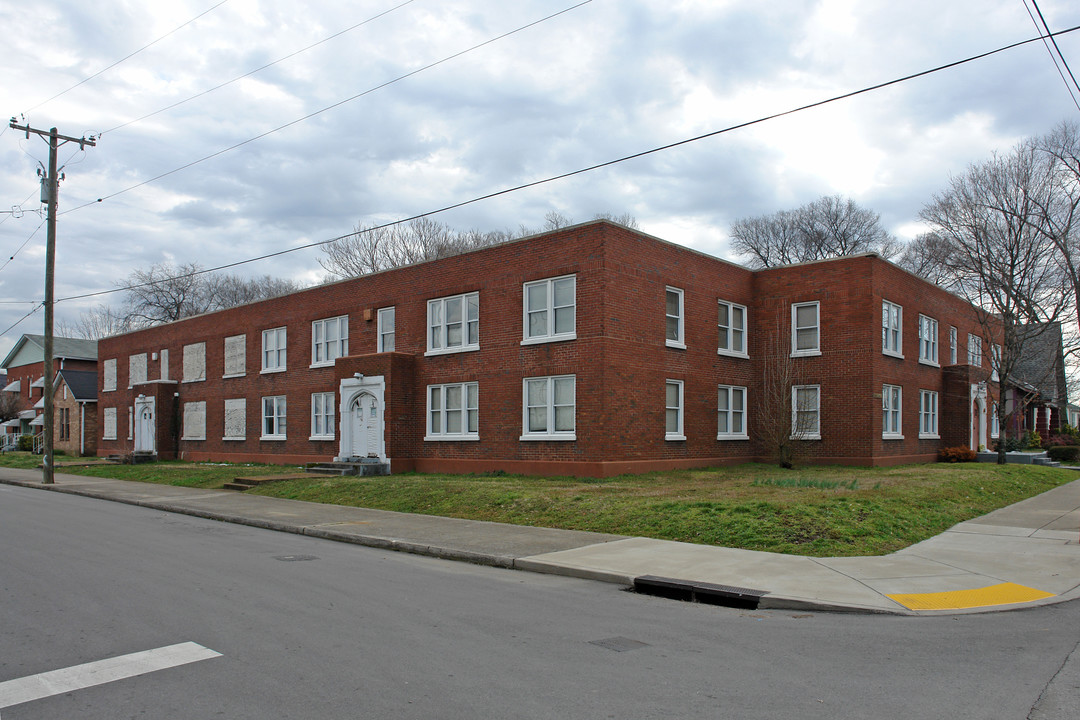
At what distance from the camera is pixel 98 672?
19.9 ft

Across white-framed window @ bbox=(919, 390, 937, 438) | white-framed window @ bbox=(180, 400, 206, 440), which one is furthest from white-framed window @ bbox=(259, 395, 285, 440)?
white-framed window @ bbox=(919, 390, 937, 438)

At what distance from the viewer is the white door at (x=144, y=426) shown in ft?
130

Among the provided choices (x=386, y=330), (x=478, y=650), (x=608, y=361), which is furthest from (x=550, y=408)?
(x=478, y=650)

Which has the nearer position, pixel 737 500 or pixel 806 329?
pixel 737 500

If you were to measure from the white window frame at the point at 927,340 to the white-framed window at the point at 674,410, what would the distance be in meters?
10.5

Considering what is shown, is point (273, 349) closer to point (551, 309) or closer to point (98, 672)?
point (551, 309)

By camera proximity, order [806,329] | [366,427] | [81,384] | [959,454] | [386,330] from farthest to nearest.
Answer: [81,384] < [959,454] < [386,330] < [366,427] < [806,329]

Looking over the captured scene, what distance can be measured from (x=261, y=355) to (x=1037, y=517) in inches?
1107

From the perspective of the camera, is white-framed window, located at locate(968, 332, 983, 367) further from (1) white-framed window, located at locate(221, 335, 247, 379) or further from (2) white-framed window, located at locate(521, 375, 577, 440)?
(1) white-framed window, located at locate(221, 335, 247, 379)

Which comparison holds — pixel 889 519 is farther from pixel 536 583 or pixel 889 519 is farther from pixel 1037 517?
pixel 536 583

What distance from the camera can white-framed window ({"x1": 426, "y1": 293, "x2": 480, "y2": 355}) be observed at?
24.8 meters

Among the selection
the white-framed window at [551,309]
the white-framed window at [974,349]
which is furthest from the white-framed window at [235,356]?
the white-framed window at [974,349]

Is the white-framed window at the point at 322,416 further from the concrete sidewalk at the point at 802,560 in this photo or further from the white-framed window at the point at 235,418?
the concrete sidewalk at the point at 802,560

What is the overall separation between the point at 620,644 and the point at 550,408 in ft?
50.3
